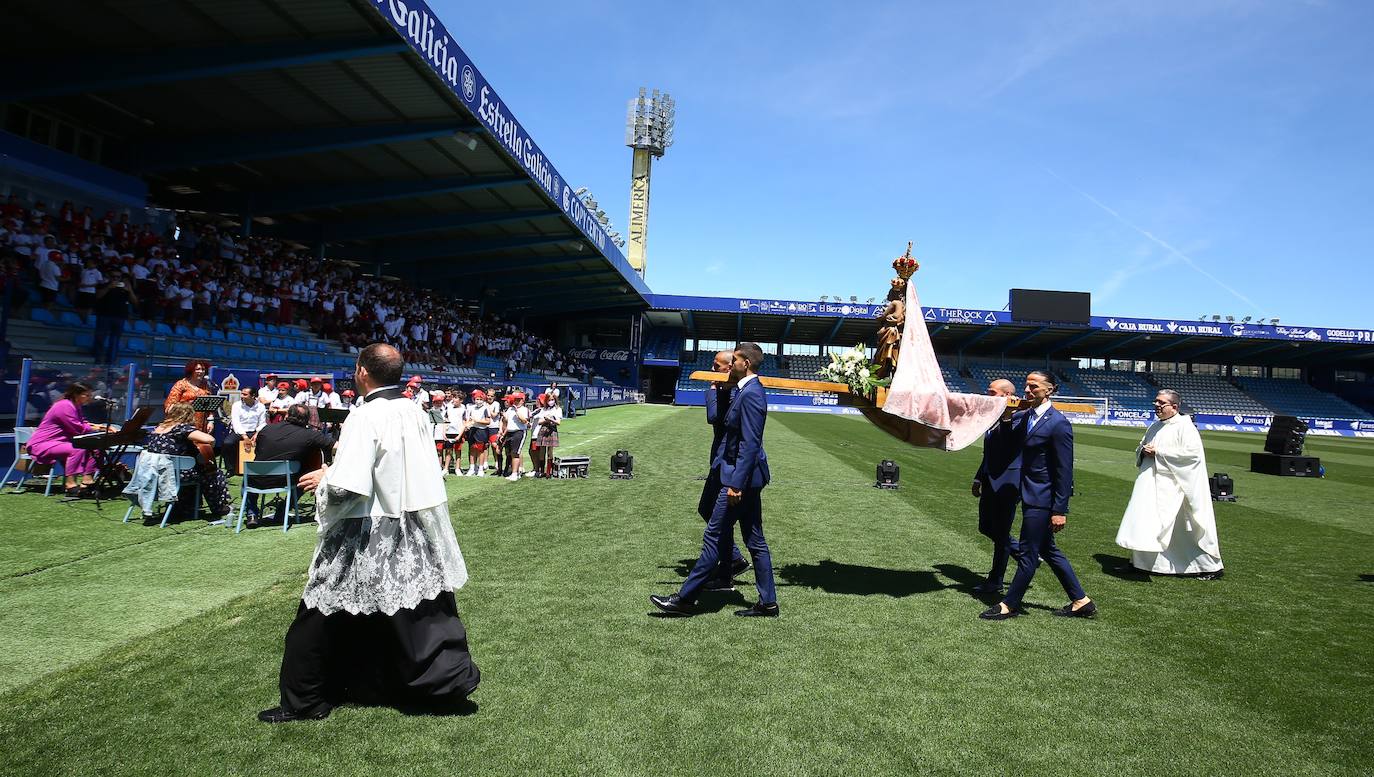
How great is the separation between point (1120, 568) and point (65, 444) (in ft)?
39.2

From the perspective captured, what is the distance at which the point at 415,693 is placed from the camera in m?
3.54

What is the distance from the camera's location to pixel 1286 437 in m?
18.1

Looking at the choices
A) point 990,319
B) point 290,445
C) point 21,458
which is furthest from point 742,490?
point 990,319

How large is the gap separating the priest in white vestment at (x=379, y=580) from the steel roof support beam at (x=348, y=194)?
19.7 metres

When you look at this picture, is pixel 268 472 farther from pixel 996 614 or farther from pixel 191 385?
pixel 996 614

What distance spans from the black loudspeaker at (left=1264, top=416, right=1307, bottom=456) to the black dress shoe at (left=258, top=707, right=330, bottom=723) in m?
21.8

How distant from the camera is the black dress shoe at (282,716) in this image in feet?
11.2

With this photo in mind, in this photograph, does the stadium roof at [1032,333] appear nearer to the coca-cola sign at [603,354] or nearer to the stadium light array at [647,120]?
the coca-cola sign at [603,354]

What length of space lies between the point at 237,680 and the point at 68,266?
13380 millimetres

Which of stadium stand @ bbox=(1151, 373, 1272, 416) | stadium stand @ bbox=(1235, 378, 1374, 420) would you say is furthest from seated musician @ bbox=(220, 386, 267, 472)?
stadium stand @ bbox=(1235, 378, 1374, 420)

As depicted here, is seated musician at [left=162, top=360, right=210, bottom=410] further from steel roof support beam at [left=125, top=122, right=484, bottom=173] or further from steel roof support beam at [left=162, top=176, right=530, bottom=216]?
steel roof support beam at [left=162, top=176, right=530, bottom=216]

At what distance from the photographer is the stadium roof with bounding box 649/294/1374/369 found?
5197 centimetres

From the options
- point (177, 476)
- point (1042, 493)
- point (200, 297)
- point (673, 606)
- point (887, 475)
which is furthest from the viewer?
point (200, 297)

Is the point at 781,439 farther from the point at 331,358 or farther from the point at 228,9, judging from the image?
the point at 228,9
